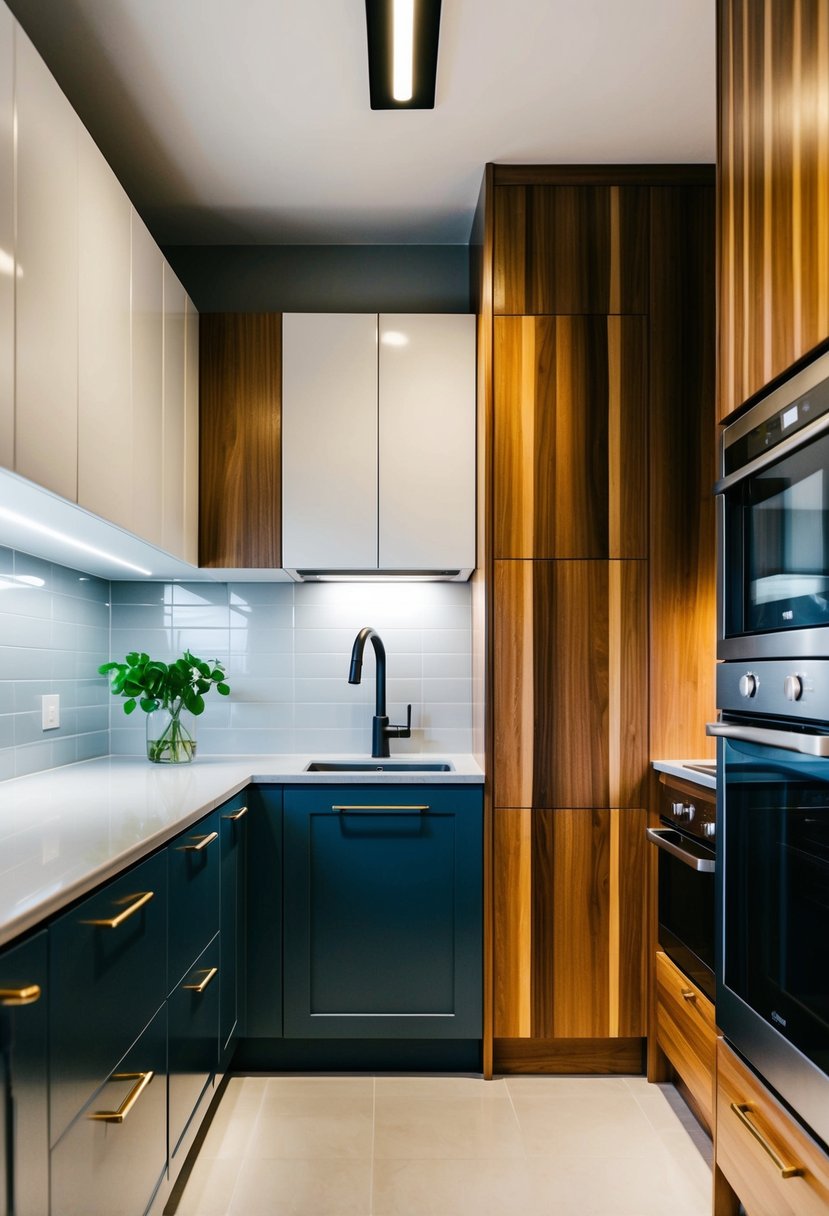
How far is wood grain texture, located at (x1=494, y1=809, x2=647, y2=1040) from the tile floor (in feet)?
0.63

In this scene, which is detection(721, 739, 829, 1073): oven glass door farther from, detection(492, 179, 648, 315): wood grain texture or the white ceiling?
the white ceiling

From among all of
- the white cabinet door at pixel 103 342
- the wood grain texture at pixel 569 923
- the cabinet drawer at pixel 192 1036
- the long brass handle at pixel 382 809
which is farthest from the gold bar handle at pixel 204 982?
the white cabinet door at pixel 103 342

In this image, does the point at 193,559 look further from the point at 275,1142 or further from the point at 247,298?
the point at 275,1142

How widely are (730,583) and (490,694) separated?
1.09 metres

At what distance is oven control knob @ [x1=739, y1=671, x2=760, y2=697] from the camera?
54.5 inches

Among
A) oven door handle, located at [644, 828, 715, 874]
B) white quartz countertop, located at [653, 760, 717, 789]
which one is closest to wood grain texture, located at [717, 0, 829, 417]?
white quartz countertop, located at [653, 760, 717, 789]

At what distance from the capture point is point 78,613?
2732 mm

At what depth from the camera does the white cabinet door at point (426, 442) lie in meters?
2.80

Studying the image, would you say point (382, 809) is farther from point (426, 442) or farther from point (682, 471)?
point (682, 471)

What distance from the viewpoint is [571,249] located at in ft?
8.45

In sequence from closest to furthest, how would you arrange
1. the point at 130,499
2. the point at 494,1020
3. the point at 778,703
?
the point at 778,703
the point at 130,499
the point at 494,1020

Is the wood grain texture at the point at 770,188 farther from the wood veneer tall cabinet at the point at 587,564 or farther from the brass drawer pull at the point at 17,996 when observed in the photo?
the brass drawer pull at the point at 17,996

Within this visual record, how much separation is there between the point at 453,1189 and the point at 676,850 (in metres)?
0.94

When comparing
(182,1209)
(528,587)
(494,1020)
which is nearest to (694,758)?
(528,587)
